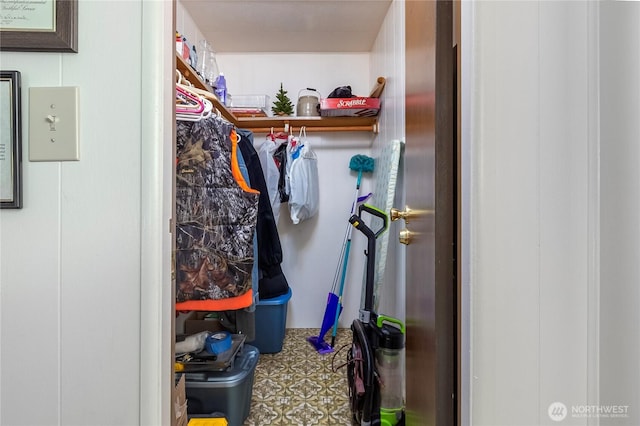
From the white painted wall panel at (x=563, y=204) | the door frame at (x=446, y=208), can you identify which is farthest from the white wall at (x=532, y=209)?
the door frame at (x=446, y=208)

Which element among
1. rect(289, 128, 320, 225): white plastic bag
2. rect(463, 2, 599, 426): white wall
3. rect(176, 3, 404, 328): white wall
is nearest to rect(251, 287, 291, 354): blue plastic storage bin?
rect(176, 3, 404, 328): white wall

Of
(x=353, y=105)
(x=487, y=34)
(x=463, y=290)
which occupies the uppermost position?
(x=353, y=105)

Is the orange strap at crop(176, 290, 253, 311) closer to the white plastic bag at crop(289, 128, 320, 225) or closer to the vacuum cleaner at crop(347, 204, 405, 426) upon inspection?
the vacuum cleaner at crop(347, 204, 405, 426)

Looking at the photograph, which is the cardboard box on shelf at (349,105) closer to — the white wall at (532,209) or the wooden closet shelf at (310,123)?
the wooden closet shelf at (310,123)

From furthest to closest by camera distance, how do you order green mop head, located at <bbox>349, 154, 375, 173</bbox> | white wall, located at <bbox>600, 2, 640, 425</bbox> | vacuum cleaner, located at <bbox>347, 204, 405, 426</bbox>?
1. green mop head, located at <bbox>349, 154, 375, 173</bbox>
2. vacuum cleaner, located at <bbox>347, 204, 405, 426</bbox>
3. white wall, located at <bbox>600, 2, 640, 425</bbox>

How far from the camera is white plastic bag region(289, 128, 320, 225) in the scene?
2.03 meters

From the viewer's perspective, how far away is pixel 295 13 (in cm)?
176

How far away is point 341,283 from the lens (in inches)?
83.3

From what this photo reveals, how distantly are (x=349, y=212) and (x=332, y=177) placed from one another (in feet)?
1.04

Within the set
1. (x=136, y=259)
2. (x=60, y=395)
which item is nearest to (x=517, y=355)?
(x=136, y=259)

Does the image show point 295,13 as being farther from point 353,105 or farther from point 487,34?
point 487,34

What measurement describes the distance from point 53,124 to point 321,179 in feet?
6.17

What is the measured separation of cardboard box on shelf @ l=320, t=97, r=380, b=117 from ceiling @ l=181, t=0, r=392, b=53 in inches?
18.7

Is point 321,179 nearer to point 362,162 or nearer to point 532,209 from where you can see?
point 362,162
